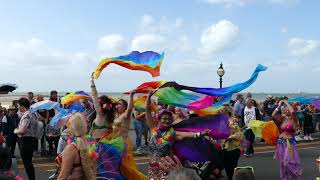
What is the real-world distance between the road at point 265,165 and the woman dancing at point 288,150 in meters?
1.28

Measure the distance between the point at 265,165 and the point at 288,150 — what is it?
3.26 meters

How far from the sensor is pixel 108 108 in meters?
6.86

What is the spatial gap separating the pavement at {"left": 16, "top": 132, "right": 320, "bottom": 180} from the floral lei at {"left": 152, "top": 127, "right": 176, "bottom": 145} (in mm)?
4465

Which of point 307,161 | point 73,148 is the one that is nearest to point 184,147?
point 73,148

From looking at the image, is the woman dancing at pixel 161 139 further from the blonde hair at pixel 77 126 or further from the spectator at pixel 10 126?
the spectator at pixel 10 126

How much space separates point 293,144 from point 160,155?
387 cm

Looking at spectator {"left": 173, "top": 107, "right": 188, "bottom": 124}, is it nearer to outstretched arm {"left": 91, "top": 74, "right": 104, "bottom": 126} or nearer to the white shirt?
outstretched arm {"left": 91, "top": 74, "right": 104, "bottom": 126}

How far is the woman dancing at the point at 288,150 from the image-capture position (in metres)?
9.11

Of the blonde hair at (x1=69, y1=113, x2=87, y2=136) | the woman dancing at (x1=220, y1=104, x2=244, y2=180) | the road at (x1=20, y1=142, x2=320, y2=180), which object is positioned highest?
the blonde hair at (x1=69, y1=113, x2=87, y2=136)

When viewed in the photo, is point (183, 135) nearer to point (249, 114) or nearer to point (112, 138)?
point (112, 138)

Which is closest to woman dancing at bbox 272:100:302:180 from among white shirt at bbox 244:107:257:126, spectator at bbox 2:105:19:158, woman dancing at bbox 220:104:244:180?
woman dancing at bbox 220:104:244:180

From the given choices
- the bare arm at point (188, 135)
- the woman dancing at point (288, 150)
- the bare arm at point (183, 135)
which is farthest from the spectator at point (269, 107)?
the bare arm at point (183, 135)

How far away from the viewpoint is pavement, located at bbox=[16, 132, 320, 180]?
10.8m

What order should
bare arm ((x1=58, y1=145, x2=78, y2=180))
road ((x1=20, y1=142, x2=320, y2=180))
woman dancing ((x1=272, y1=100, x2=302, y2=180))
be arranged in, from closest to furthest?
bare arm ((x1=58, y1=145, x2=78, y2=180))
woman dancing ((x1=272, y1=100, x2=302, y2=180))
road ((x1=20, y1=142, x2=320, y2=180))
